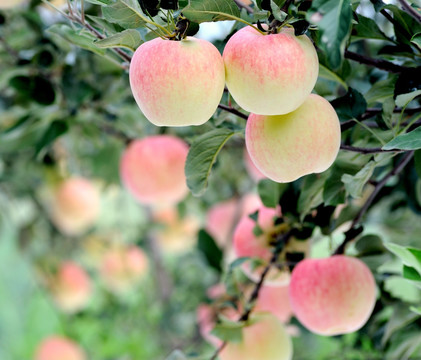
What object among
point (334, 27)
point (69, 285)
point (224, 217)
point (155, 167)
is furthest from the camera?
point (69, 285)

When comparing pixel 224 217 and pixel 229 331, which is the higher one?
pixel 229 331

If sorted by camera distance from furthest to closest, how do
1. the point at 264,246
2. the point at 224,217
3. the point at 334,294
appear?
the point at 224,217 → the point at 264,246 → the point at 334,294

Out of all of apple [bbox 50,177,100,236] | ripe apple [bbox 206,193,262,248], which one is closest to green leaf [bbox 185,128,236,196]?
ripe apple [bbox 206,193,262,248]

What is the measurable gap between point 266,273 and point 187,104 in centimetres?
29

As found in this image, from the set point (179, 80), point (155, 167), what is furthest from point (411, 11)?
point (155, 167)

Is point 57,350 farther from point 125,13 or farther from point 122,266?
point 125,13

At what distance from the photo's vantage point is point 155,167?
1008mm

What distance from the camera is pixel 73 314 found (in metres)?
1.93

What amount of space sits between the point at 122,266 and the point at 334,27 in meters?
1.55

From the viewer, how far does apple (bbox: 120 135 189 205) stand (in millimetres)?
992

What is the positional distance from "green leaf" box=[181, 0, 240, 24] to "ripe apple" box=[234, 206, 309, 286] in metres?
0.27

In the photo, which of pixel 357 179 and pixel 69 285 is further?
pixel 69 285

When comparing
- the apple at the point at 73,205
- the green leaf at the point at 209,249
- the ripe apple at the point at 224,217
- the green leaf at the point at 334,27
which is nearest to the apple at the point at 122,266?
the apple at the point at 73,205

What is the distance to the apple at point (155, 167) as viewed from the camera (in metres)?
0.99
